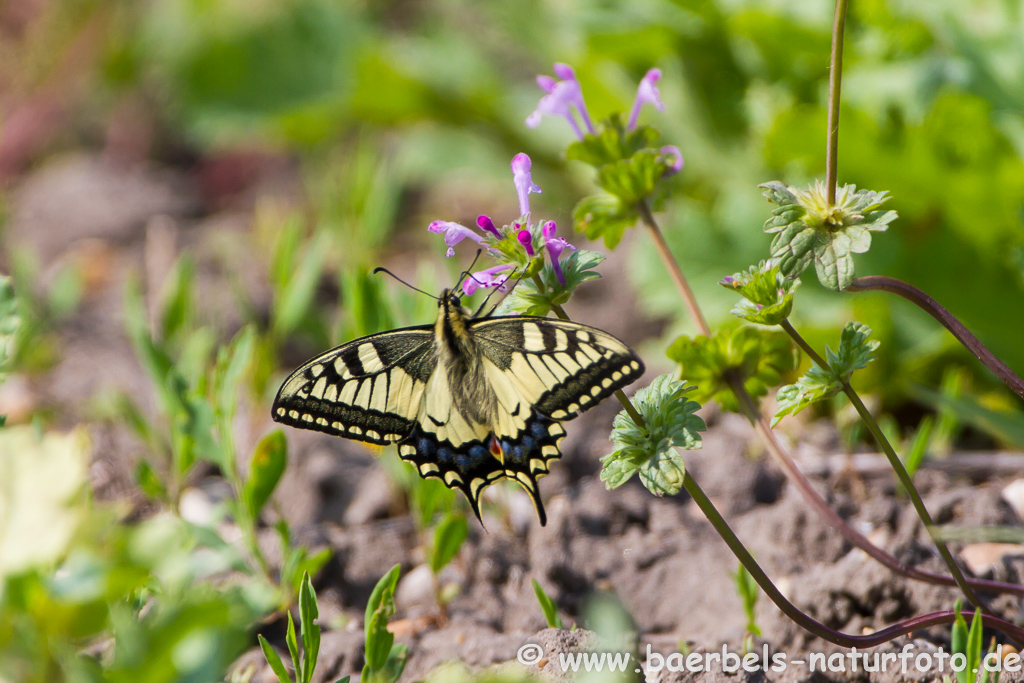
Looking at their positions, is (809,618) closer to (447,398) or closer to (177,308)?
(447,398)

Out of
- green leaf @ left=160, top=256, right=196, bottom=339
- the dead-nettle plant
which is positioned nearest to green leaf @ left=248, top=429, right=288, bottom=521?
the dead-nettle plant

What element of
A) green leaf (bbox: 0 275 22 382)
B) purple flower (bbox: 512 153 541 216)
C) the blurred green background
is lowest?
green leaf (bbox: 0 275 22 382)

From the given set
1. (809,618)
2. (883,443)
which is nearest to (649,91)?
(883,443)

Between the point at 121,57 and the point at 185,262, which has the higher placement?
the point at 121,57

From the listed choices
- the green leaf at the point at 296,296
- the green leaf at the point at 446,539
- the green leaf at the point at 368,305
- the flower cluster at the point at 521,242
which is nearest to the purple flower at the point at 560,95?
the flower cluster at the point at 521,242

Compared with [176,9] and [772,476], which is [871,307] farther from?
[176,9]

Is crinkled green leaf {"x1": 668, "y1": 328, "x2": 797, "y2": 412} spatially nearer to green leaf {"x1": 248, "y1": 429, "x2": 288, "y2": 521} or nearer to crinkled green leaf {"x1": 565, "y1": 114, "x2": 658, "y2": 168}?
crinkled green leaf {"x1": 565, "y1": 114, "x2": 658, "y2": 168}

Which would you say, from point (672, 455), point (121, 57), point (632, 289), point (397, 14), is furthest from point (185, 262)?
point (397, 14)
